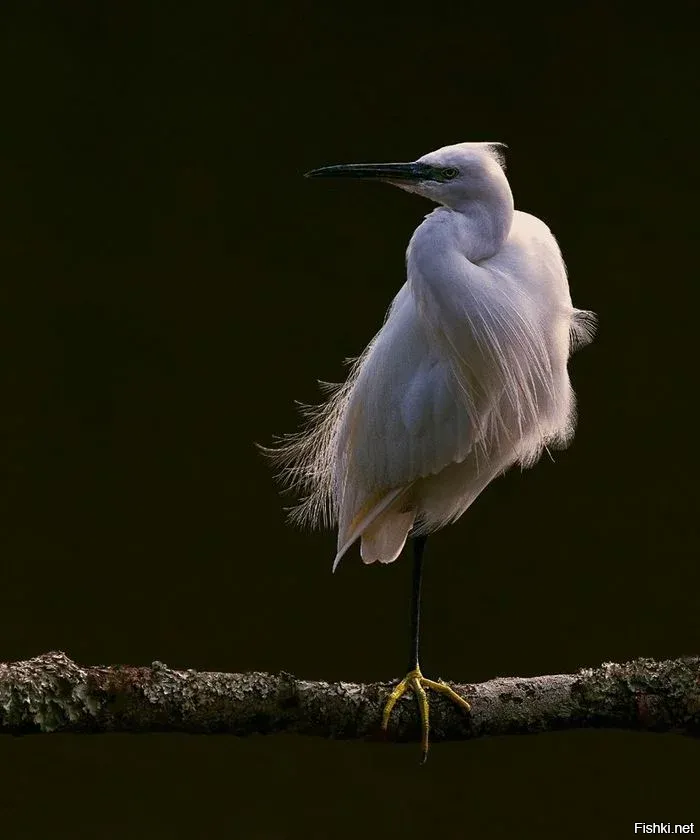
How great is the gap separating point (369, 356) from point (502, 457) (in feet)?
0.98

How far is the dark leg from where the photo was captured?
2.06m

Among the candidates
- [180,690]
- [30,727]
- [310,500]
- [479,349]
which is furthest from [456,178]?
[30,727]

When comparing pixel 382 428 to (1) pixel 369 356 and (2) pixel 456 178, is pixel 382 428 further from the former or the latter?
(2) pixel 456 178

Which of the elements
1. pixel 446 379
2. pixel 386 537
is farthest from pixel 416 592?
pixel 446 379

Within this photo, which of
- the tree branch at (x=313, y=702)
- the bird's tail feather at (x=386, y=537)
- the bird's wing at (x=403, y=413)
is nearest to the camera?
the tree branch at (x=313, y=702)

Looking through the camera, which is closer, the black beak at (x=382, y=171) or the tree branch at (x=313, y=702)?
the tree branch at (x=313, y=702)

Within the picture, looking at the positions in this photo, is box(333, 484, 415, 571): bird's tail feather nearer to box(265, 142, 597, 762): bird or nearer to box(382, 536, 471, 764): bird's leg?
box(265, 142, 597, 762): bird

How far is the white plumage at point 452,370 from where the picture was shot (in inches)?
72.2

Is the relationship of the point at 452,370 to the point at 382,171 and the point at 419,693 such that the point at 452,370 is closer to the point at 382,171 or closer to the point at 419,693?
the point at 382,171

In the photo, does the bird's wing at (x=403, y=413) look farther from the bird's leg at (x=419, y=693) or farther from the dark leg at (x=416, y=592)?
the bird's leg at (x=419, y=693)

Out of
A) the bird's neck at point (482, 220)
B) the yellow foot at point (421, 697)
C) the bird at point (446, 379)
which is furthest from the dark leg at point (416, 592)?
the bird's neck at point (482, 220)

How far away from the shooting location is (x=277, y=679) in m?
1.70

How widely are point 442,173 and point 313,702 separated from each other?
823 mm

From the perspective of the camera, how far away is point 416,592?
2133 millimetres
